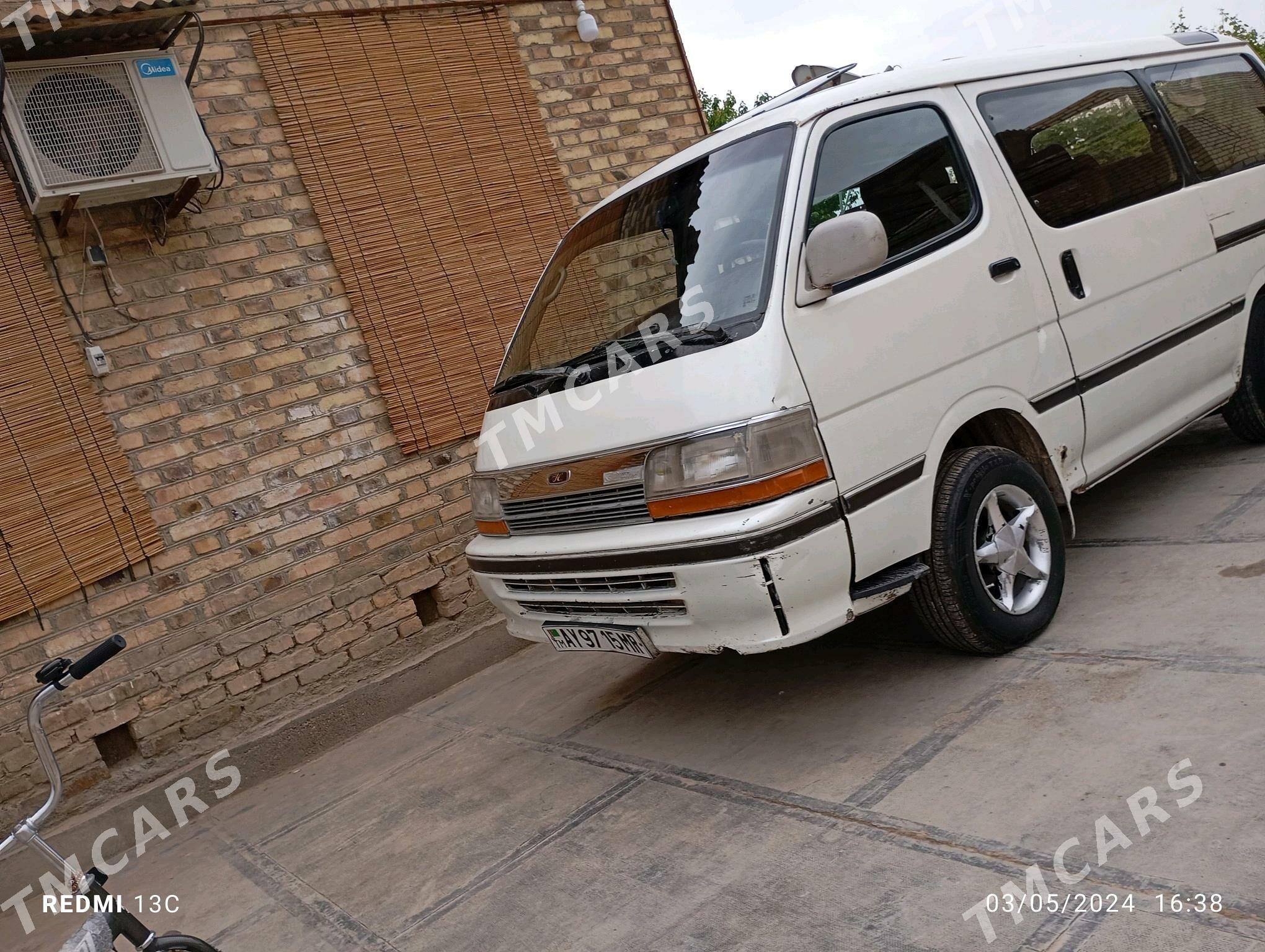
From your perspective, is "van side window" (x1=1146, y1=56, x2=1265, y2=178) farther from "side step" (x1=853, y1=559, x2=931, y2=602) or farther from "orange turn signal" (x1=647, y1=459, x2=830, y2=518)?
"orange turn signal" (x1=647, y1=459, x2=830, y2=518)

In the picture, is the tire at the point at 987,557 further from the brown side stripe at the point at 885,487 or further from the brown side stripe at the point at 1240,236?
the brown side stripe at the point at 1240,236

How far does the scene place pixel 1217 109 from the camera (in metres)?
5.20

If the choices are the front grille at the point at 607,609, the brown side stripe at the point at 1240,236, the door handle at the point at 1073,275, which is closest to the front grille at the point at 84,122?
the front grille at the point at 607,609

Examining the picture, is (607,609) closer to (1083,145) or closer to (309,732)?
(309,732)

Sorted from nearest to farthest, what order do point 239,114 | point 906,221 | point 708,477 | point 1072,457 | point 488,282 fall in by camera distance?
1. point 708,477
2. point 906,221
3. point 1072,457
4. point 239,114
5. point 488,282

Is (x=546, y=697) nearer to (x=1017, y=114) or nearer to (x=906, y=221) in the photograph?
(x=906, y=221)

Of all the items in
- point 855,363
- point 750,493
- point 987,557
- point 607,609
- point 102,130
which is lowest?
point 987,557

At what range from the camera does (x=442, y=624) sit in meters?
6.01

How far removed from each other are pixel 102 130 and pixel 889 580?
411 centimetres

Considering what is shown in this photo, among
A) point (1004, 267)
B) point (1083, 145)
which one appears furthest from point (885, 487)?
point (1083, 145)

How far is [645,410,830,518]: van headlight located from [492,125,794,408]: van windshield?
14.0 inches

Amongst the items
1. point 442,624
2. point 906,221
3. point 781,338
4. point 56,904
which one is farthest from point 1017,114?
point 56,904

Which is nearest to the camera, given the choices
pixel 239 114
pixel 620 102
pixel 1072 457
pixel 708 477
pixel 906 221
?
pixel 708 477

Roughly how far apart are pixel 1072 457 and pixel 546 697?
103 inches
